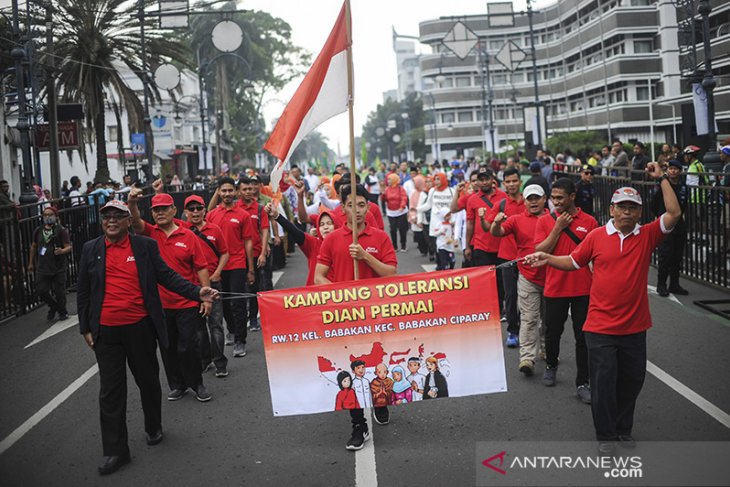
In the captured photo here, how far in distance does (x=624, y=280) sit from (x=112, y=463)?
3824 mm

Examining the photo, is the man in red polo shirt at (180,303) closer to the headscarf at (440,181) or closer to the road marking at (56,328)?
the road marking at (56,328)

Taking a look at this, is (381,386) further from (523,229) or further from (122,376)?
(523,229)

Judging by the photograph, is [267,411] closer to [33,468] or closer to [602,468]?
[33,468]

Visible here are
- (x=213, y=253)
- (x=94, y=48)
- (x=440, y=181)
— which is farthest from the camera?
(x=94, y=48)

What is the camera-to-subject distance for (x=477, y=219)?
34.3 feet

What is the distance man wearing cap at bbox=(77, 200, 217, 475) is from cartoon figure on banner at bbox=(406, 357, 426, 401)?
170 centimetres

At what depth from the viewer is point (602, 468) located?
5664 mm

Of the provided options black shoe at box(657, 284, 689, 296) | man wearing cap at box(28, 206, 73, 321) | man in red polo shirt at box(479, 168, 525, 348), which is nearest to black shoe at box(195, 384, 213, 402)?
man in red polo shirt at box(479, 168, 525, 348)

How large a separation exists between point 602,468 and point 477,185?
5.39 meters

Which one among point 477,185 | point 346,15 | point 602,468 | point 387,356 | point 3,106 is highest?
point 3,106

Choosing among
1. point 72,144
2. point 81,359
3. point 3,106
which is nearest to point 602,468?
point 81,359

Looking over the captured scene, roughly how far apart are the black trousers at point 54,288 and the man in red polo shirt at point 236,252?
4307 millimetres

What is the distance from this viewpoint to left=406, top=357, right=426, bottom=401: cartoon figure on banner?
633 centimetres

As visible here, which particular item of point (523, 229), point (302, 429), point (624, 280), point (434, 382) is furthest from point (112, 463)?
point (523, 229)
